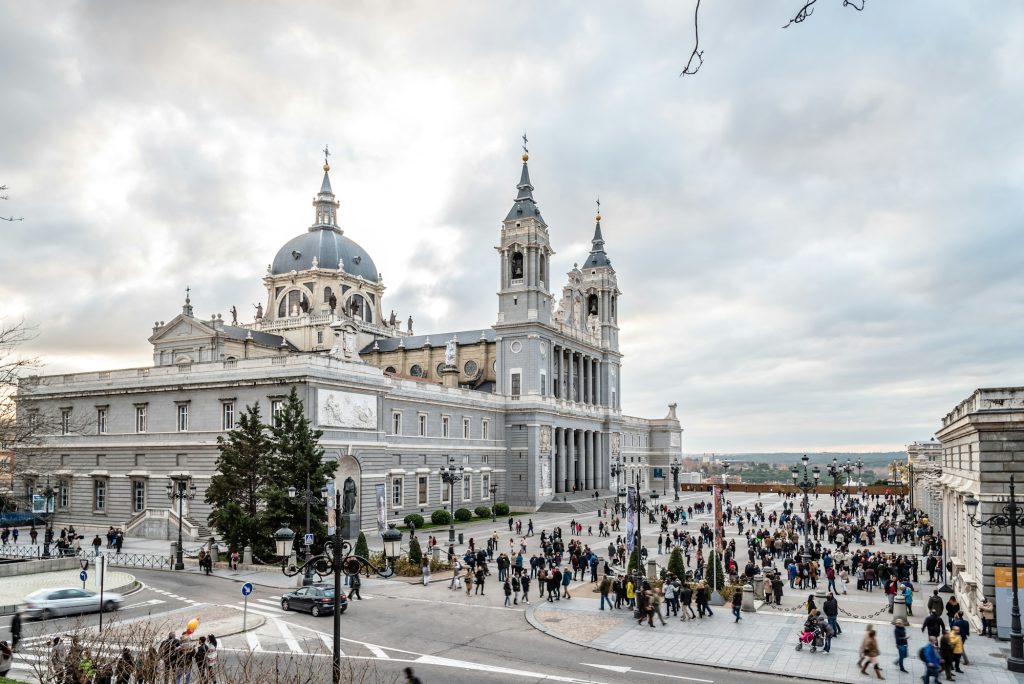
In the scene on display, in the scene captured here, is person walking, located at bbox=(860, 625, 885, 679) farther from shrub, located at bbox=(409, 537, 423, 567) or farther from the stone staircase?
the stone staircase

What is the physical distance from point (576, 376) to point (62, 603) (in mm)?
66545

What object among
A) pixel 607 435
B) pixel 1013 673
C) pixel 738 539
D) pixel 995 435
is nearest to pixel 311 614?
pixel 1013 673

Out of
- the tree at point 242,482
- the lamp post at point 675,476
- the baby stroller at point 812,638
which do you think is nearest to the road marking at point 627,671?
the baby stroller at point 812,638

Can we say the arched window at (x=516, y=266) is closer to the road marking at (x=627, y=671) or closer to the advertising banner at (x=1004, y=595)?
the advertising banner at (x=1004, y=595)

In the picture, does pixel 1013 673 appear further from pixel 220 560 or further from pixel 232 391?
pixel 232 391

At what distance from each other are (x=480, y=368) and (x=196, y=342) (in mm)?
27639

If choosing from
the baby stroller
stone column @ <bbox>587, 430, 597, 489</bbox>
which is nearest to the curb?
the baby stroller

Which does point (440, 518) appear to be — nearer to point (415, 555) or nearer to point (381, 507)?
point (381, 507)

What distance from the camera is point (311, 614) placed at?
26.6 metres

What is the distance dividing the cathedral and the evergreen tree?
6.52 m

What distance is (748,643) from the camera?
2323 centimetres

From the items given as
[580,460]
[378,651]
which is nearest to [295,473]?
[378,651]

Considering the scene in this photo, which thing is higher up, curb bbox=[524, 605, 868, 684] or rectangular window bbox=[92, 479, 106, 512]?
rectangular window bbox=[92, 479, 106, 512]

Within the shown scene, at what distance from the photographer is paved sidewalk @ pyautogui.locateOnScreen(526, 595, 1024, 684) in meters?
20.3
